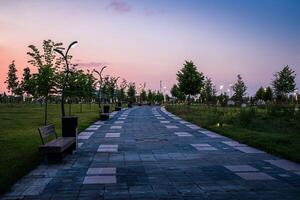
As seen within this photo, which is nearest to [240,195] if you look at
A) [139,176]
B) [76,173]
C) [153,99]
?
[139,176]

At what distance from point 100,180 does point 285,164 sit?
182 inches

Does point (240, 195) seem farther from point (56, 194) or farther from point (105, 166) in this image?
Result: point (105, 166)

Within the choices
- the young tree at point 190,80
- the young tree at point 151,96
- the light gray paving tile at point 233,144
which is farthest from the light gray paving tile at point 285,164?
the young tree at point 151,96

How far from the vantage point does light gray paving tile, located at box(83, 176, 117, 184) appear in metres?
8.21

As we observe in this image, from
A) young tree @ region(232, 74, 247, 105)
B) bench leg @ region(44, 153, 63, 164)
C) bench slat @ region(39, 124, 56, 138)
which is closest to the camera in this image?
bench leg @ region(44, 153, 63, 164)

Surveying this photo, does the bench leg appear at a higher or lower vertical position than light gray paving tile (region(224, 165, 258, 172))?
higher

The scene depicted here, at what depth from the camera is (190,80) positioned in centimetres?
5166

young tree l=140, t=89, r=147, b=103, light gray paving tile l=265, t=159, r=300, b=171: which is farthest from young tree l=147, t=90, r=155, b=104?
light gray paving tile l=265, t=159, r=300, b=171

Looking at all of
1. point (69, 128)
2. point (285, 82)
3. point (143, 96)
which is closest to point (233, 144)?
point (69, 128)

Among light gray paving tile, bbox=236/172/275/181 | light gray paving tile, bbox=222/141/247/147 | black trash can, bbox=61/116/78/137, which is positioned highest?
black trash can, bbox=61/116/78/137

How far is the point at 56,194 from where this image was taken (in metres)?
7.24

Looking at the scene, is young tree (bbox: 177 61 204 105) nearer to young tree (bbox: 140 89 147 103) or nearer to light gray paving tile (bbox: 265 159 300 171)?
light gray paving tile (bbox: 265 159 300 171)

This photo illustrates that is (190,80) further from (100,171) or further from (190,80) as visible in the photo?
(100,171)

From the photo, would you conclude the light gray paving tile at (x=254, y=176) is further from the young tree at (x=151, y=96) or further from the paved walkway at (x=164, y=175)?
the young tree at (x=151, y=96)
